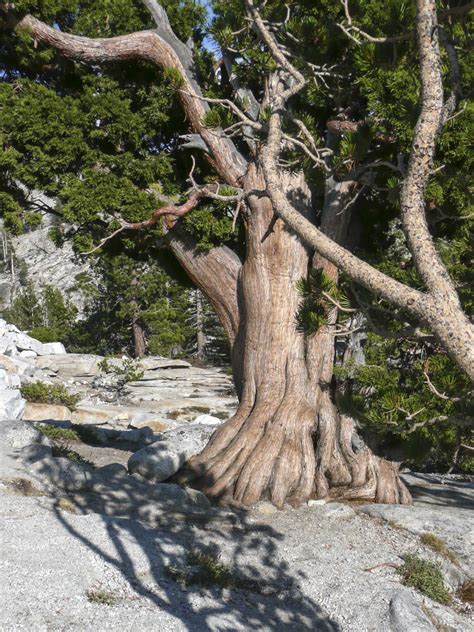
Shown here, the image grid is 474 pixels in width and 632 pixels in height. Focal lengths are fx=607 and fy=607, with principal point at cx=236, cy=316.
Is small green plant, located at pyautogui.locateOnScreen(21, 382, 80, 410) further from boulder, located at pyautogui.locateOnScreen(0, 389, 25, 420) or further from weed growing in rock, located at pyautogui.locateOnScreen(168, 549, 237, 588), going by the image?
weed growing in rock, located at pyautogui.locateOnScreen(168, 549, 237, 588)

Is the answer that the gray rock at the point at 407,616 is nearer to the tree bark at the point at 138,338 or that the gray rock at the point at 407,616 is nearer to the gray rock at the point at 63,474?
the gray rock at the point at 63,474

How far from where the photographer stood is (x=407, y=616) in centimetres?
443

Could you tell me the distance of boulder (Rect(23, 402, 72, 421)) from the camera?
1755 cm

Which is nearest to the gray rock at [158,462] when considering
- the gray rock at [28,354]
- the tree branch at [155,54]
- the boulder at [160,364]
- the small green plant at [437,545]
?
the small green plant at [437,545]

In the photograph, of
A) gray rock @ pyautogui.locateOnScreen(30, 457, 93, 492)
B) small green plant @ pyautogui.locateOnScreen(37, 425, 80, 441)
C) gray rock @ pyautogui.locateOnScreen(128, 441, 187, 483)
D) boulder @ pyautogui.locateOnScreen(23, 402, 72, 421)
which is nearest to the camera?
gray rock @ pyautogui.locateOnScreen(30, 457, 93, 492)

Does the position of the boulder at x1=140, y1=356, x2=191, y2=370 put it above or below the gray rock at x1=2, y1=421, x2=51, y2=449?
above

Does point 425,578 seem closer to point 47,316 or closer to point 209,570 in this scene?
point 209,570

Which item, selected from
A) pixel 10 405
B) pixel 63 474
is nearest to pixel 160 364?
pixel 10 405

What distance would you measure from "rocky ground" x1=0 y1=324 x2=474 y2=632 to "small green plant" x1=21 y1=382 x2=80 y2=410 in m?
10.2

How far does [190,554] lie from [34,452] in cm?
320

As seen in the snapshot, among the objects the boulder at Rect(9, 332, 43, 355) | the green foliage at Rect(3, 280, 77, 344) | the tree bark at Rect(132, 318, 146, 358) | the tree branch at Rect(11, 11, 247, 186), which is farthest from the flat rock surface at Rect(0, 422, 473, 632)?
the green foliage at Rect(3, 280, 77, 344)

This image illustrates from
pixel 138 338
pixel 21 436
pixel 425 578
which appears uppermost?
pixel 138 338

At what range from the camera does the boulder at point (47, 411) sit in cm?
1755

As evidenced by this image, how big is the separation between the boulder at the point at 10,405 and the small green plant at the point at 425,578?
11.2 metres
